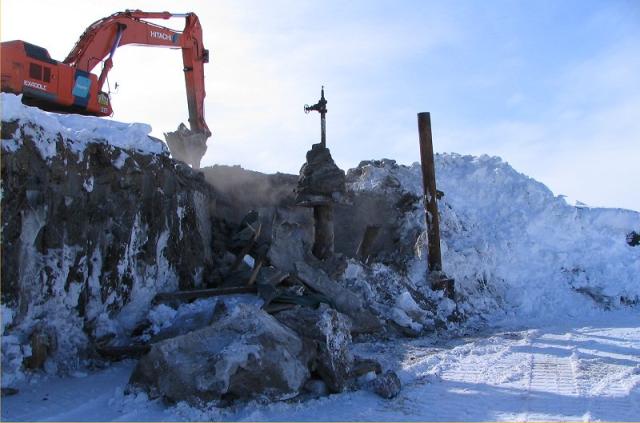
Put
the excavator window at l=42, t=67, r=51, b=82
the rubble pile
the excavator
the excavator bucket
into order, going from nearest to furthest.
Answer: the rubble pile, the excavator, the excavator window at l=42, t=67, r=51, b=82, the excavator bucket

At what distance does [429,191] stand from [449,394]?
7.39 metres

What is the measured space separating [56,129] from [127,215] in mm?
1570

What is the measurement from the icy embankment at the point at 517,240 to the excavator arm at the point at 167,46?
4.34 metres

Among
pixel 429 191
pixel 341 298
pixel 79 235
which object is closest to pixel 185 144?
pixel 429 191

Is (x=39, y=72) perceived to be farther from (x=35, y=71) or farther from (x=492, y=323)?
(x=492, y=323)

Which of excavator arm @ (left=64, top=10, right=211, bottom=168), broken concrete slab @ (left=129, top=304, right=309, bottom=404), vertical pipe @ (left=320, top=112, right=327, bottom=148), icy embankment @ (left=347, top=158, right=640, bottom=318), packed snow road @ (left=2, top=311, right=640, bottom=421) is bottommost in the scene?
packed snow road @ (left=2, top=311, right=640, bottom=421)

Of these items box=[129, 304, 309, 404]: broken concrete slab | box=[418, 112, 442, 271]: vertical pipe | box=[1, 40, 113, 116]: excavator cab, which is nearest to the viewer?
box=[129, 304, 309, 404]: broken concrete slab

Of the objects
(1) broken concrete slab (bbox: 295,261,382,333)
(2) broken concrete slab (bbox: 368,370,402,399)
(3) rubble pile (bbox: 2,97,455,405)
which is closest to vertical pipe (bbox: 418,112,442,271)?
(3) rubble pile (bbox: 2,97,455,405)

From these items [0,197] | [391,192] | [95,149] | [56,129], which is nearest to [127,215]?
[95,149]

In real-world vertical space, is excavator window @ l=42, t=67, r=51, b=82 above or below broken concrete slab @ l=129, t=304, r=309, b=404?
above

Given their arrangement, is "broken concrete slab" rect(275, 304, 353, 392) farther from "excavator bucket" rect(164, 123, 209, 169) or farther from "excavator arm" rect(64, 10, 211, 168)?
"excavator bucket" rect(164, 123, 209, 169)

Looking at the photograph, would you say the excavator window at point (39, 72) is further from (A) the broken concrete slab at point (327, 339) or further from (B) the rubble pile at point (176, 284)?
(A) the broken concrete slab at point (327, 339)

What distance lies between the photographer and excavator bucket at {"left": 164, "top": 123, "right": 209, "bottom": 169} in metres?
15.0

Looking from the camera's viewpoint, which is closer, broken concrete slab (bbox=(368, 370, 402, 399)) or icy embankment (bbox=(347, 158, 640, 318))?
broken concrete slab (bbox=(368, 370, 402, 399))
